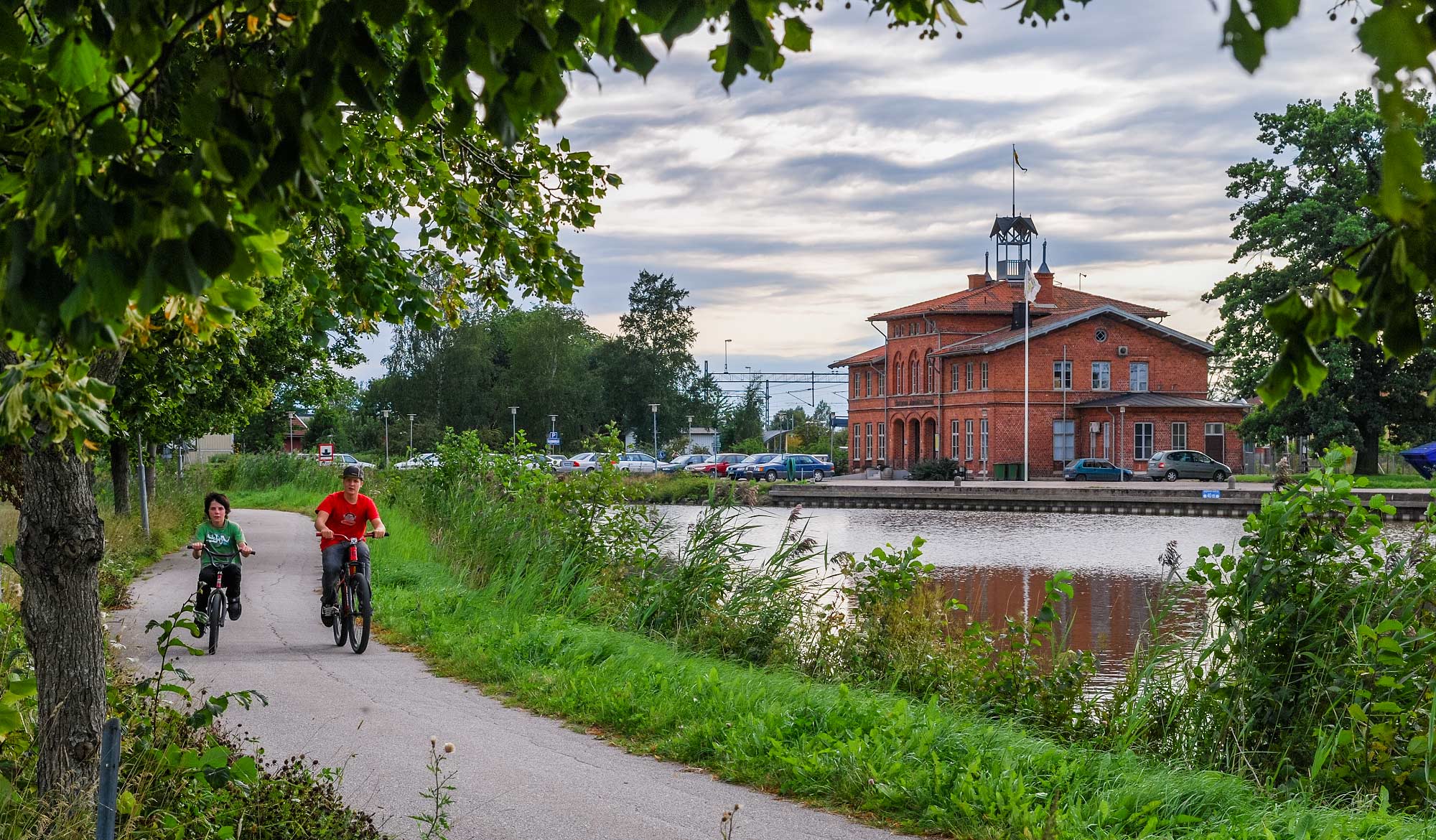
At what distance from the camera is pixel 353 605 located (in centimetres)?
1098

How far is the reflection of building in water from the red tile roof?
49.1 metres

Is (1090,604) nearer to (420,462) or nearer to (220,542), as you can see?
(220,542)

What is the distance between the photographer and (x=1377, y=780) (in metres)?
6.60

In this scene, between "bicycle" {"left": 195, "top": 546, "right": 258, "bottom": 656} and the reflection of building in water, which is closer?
"bicycle" {"left": 195, "top": 546, "right": 258, "bottom": 656}

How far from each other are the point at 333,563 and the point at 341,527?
1.30 ft

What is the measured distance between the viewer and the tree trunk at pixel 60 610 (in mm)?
4562

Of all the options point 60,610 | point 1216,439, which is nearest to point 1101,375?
point 1216,439

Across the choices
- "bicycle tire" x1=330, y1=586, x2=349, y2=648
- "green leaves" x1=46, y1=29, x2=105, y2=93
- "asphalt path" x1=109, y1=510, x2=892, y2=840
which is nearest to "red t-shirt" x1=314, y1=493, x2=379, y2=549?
"bicycle tire" x1=330, y1=586, x2=349, y2=648

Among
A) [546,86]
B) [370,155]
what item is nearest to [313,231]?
[370,155]

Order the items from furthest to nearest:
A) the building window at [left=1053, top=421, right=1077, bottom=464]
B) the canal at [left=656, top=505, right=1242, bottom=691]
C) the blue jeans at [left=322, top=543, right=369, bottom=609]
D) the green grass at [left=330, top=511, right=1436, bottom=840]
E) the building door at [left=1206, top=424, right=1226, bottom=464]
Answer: the building window at [left=1053, top=421, right=1077, bottom=464] → the building door at [left=1206, top=424, right=1226, bottom=464] → the canal at [left=656, top=505, right=1242, bottom=691] → the blue jeans at [left=322, top=543, right=369, bottom=609] → the green grass at [left=330, top=511, right=1436, bottom=840]

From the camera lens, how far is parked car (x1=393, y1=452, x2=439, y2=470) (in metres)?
23.5

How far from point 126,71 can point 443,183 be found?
4088 mm

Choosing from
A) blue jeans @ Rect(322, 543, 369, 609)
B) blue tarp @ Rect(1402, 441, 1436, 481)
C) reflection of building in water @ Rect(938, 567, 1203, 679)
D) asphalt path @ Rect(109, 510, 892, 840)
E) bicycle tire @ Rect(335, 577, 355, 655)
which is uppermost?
blue tarp @ Rect(1402, 441, 1436, 481)

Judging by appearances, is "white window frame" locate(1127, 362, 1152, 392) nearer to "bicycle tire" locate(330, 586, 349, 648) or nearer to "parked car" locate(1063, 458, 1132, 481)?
"parked car" locate(1063, 458, 1132, 481)
